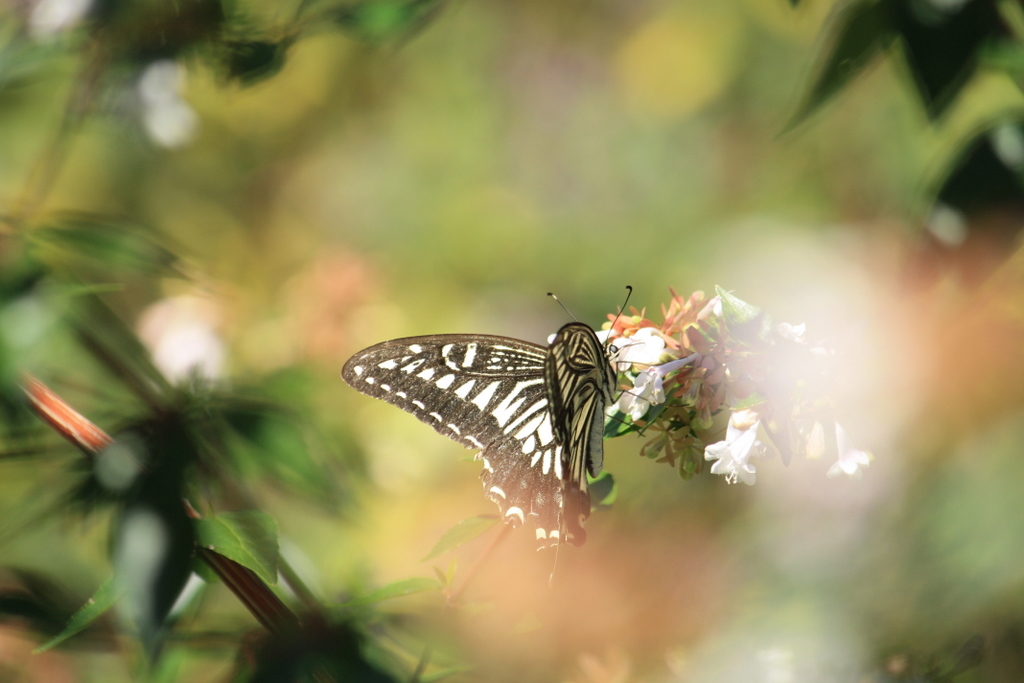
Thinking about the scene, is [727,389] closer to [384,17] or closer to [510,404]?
[510,404]

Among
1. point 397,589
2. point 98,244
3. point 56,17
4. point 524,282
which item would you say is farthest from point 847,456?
point 524,282

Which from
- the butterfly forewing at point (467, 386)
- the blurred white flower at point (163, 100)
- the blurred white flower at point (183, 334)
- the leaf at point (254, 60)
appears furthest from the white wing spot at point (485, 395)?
the blurred white flower at point (183, 334)

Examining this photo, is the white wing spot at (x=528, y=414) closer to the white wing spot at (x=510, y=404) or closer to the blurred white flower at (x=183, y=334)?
the white wing spot at (x=510, y=404)

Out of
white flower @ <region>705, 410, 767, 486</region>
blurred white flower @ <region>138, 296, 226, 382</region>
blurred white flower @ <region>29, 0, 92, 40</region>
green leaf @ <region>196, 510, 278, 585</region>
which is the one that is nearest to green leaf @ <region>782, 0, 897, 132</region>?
white flower @ <region>705, 410, 767, 486</region>

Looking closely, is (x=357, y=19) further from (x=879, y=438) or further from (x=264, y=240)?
(x=264, y=240)

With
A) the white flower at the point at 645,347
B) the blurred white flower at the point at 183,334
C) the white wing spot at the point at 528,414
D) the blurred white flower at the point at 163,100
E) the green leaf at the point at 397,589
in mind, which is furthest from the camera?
the blurred white flower at the point at 183,334

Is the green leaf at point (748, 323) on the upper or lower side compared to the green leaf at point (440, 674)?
upper
